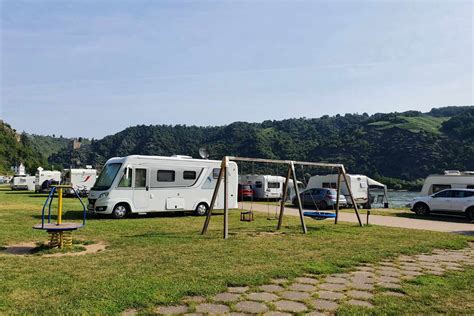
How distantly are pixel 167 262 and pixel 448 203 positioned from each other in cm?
1601

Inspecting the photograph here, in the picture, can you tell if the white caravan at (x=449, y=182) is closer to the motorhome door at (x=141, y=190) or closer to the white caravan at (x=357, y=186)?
the white caravan at (x=357, y=186)

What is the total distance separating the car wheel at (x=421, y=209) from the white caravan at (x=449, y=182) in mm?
3484

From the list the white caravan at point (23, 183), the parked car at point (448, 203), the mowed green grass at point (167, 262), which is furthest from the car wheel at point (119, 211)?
the white caravan at point (23, 183)

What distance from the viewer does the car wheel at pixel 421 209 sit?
20125 millimetres

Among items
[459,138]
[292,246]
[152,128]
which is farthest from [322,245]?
[152,128]

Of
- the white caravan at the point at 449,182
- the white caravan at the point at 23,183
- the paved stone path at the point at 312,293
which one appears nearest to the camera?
the paved stone path at the point at 312,293

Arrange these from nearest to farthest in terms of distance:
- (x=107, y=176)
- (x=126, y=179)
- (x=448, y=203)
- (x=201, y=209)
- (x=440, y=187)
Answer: (x=126, y=179)
(x=107, y=176)
(x=201, y=209)
(x=448, y=203)
(x=440, y=187)

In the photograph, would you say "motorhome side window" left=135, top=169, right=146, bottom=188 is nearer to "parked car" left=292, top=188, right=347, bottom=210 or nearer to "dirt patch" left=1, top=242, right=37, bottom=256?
"dirt patch" left=1, top=242, right=37, bottom=256

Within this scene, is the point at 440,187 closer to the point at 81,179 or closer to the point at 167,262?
the point at 167,262

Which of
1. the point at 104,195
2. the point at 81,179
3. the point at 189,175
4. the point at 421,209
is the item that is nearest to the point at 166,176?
the point at 189,175

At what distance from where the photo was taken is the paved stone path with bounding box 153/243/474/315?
4500 mm

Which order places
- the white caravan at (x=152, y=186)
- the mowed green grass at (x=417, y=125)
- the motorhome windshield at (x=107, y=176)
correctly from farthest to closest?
the mowed green grass at (x=417, y=125) → the motorhome windshield at (x=107, y=176) → the white caravan at (x=152, y=186)

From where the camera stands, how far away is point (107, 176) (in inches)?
589

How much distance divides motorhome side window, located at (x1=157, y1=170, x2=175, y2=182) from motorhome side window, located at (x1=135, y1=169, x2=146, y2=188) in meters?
0.55
